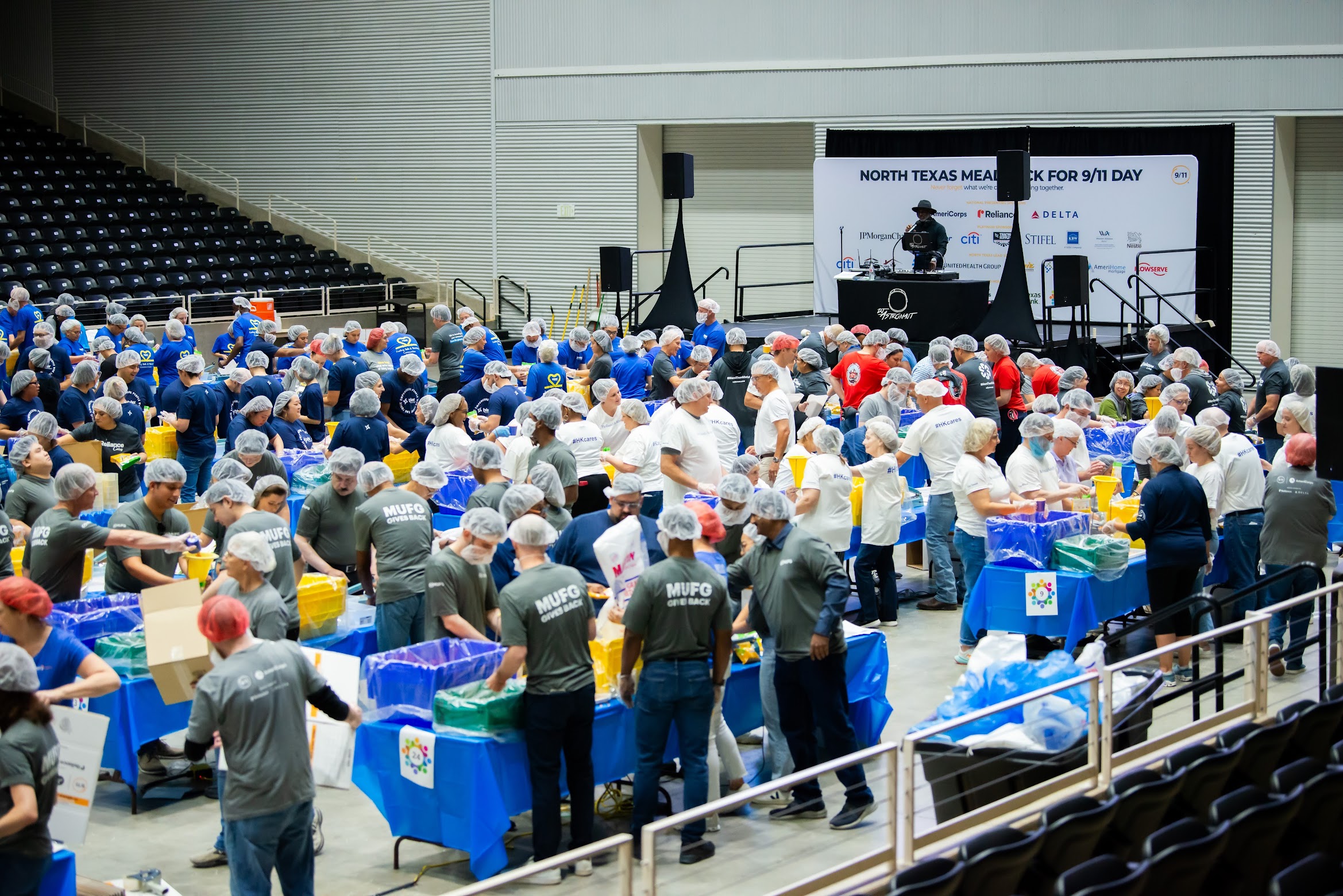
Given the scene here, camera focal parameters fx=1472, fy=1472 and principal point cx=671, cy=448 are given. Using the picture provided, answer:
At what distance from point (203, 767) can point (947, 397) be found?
6.69 m

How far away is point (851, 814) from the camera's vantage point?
21.5 ft

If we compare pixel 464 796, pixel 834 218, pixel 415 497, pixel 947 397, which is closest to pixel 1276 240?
pixel 834 218

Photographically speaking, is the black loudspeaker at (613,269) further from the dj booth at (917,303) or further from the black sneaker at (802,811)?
the black sneaker at (802,811)

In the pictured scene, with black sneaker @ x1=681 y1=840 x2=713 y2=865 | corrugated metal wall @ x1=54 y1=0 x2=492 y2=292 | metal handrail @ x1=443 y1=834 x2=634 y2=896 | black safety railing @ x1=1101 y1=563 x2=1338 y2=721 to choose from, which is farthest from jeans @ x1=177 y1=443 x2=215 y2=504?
corrugated metal wall @ x1=54 y1=0 x2=492 y2=292

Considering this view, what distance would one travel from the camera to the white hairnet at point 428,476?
7.77 metres

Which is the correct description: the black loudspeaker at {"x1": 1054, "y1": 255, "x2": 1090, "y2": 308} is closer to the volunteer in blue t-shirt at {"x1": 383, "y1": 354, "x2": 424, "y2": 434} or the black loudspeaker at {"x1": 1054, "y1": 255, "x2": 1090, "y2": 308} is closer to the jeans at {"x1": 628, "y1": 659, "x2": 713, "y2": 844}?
the volunteer in blue t-shirt at {"x1": 383, "y1": 354, "x2": 424, "y2": 434}

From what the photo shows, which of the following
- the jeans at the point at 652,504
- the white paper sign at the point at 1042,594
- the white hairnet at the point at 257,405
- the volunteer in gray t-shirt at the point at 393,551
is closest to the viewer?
the volunteer in gray t-shirt at the point at 393,551

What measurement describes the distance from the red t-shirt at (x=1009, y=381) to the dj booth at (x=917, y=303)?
4.54 m

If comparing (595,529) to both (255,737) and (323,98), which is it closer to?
(255,737)

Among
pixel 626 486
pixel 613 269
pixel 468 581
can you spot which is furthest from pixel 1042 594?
pixel 613 269

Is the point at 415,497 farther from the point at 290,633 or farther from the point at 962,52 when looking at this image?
the point at 962,52

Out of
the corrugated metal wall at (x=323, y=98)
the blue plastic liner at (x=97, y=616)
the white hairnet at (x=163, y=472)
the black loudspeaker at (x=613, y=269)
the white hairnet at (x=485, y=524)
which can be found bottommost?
the blue plastic liner at (x=97, y=616)

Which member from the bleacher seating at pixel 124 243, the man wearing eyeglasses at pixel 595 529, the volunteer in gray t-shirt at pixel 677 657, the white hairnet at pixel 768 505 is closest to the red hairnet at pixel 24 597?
the volunteer in gray t-shirt at pixel 677 657

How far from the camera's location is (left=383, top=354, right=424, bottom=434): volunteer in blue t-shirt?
12.1 meters
